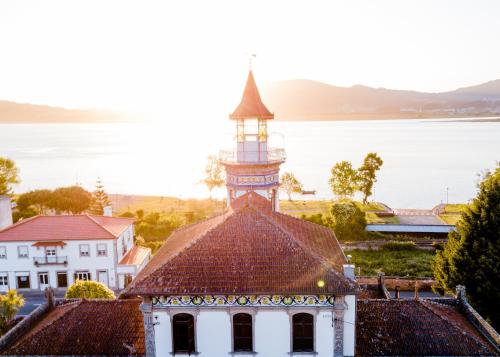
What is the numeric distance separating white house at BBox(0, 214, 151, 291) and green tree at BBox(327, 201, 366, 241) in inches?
864

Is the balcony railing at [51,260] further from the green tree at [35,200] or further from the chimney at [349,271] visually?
the green tree at [35,200]

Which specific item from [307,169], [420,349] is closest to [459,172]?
[307,169]

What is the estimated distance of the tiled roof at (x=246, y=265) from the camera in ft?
47.9

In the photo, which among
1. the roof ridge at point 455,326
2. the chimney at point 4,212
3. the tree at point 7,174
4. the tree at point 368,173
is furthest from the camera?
the tree at point 7,174

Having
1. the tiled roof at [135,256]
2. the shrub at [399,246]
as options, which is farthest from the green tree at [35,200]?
the shrub at [399,246]

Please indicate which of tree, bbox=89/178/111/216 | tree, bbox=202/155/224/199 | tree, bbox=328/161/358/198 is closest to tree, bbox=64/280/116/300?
tree, bbox=89/178/111/216

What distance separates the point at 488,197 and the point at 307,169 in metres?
115

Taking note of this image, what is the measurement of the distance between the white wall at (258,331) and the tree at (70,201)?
49.2 meters

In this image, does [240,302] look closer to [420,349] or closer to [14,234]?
[420,349]

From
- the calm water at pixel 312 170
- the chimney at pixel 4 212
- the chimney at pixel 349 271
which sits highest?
the chimney at pixel 349 271

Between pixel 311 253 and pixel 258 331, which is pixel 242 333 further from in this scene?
pixel 311 253

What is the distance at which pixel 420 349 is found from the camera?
51.3ft

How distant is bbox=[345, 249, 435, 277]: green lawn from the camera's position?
3531 centimetres

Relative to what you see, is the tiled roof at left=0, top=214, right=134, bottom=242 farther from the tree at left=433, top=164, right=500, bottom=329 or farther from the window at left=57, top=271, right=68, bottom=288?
the tree at left=433, top=164, right=500, bottom=329
